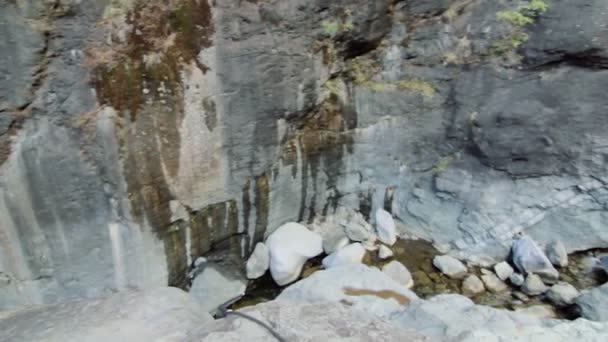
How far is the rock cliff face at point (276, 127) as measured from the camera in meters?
3.10

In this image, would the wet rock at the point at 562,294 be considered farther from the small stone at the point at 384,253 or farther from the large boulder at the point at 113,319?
the large boulder at the point at 113,319

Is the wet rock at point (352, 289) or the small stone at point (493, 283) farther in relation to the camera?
the small stone at point (493, 283)

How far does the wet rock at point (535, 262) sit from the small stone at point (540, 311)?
326 mm

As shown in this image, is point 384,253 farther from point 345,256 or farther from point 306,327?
point 306,327

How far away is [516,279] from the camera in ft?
14.2

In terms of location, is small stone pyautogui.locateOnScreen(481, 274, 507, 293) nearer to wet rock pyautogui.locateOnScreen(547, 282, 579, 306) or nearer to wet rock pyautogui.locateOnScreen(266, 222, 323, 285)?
wet rock pyautogui.locateOnScreen(547, 282, 579, 306)

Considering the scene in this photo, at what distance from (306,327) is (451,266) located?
255 centimetres

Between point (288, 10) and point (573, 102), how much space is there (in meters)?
2.56

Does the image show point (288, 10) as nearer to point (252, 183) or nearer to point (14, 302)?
point (252, 183)

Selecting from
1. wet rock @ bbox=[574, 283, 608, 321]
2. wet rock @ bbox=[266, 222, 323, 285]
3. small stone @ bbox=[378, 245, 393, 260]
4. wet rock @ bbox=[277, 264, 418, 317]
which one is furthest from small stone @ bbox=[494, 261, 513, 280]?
wet rock @ bbox=[266, 222, 323, 285]

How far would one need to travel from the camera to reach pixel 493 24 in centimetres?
420

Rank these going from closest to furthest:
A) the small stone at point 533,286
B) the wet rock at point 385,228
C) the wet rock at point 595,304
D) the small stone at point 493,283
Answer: the wet rock at point 595,304
the small stone at point 533,286
the small stone at point 493,283
the wet rock at point 385,228

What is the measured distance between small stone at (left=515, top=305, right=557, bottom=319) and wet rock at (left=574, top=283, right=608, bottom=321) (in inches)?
8.8

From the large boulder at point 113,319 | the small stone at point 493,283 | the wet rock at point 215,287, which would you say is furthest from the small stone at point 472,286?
the large boulder at point 113,319
